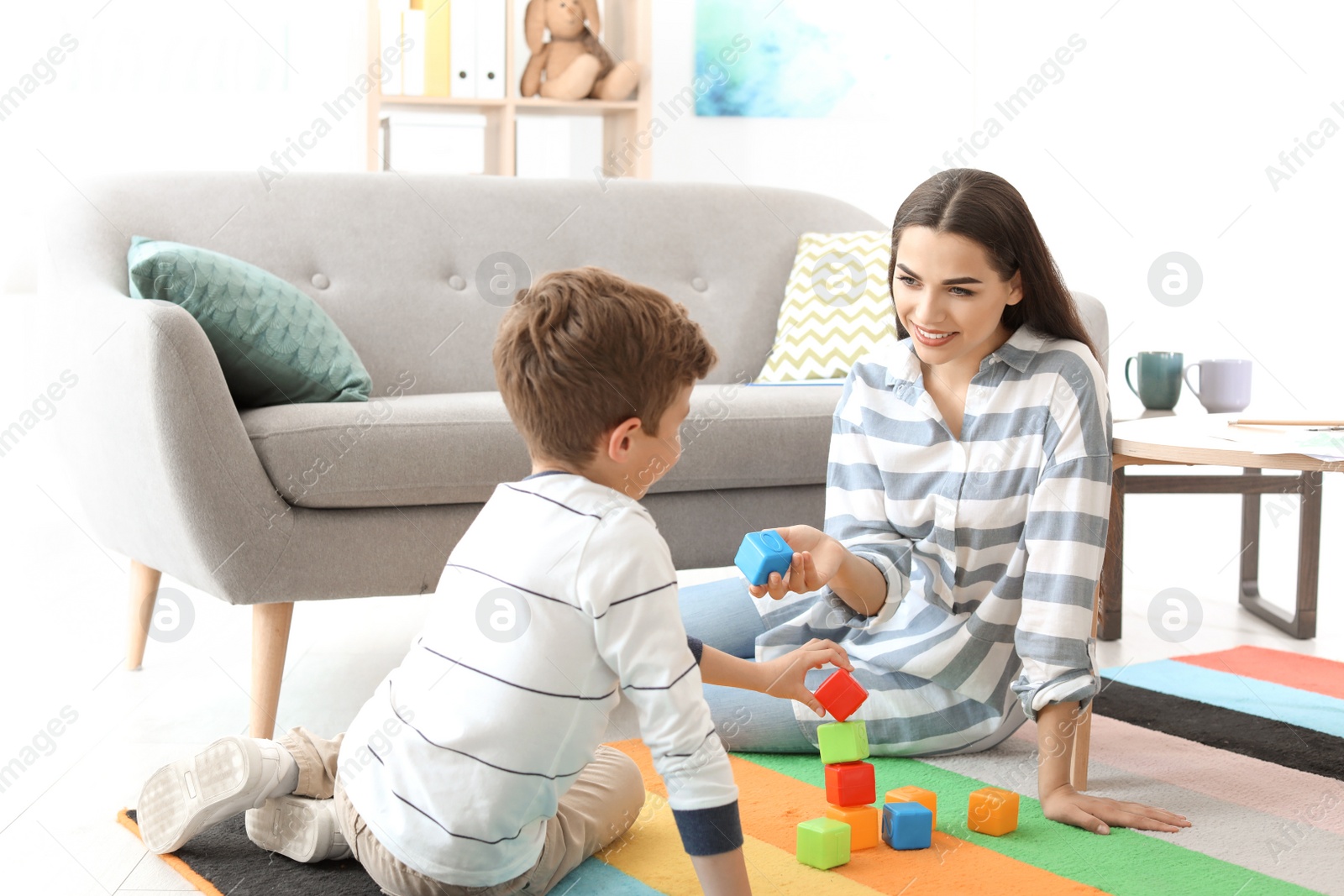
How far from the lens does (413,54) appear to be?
3.34 meters

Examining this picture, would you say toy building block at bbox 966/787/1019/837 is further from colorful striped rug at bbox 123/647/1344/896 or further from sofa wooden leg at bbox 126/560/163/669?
sofa wooden leg at bbox 126/560/163/669

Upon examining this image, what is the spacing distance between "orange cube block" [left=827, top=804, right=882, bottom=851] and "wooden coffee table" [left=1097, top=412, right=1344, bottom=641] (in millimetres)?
440

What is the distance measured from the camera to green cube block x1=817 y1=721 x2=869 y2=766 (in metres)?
1.25

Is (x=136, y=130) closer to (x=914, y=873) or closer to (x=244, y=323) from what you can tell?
(x=244, y=323)

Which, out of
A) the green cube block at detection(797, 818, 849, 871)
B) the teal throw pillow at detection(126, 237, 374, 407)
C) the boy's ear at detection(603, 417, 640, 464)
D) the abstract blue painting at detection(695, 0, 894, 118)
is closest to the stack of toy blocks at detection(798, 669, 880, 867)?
the green cube block at detection(797, 818, 849, 871)

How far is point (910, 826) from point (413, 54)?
2.74 meters

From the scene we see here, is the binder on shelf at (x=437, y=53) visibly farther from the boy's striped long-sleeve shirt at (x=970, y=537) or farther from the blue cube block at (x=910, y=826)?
the blue cube block at (x=910, y=826)

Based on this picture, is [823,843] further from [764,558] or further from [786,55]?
[786,55]

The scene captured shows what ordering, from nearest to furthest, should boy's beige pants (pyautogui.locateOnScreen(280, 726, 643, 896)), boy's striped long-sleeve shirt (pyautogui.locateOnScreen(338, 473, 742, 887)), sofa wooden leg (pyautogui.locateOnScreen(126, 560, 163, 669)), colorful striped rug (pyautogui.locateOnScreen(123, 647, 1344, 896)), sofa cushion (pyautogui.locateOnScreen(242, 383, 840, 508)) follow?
boy's striped long-sleeve shirt (pyautogui.locateOnScreen(338, 473, 742, 887)), boy's beige pants (pyautogui.locateOnScreen(280, 726, 643, 896)), colorful striped rug (pyautogui.locateOnScreen(123, 647, 1344, 896)), sofa cushion (pyautogui.locateOnScreen(242, 383, 840, 508)), sofa wooden leg (pyautogui.locateOnScreen(126, 560, 163, 669))

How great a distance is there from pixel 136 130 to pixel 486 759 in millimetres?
2804

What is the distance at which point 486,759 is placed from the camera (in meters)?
0.99

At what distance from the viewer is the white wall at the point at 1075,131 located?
10.3ft

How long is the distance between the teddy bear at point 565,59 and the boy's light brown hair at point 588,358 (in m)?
2.68

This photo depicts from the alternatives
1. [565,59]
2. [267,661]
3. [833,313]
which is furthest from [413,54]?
[267,661]
